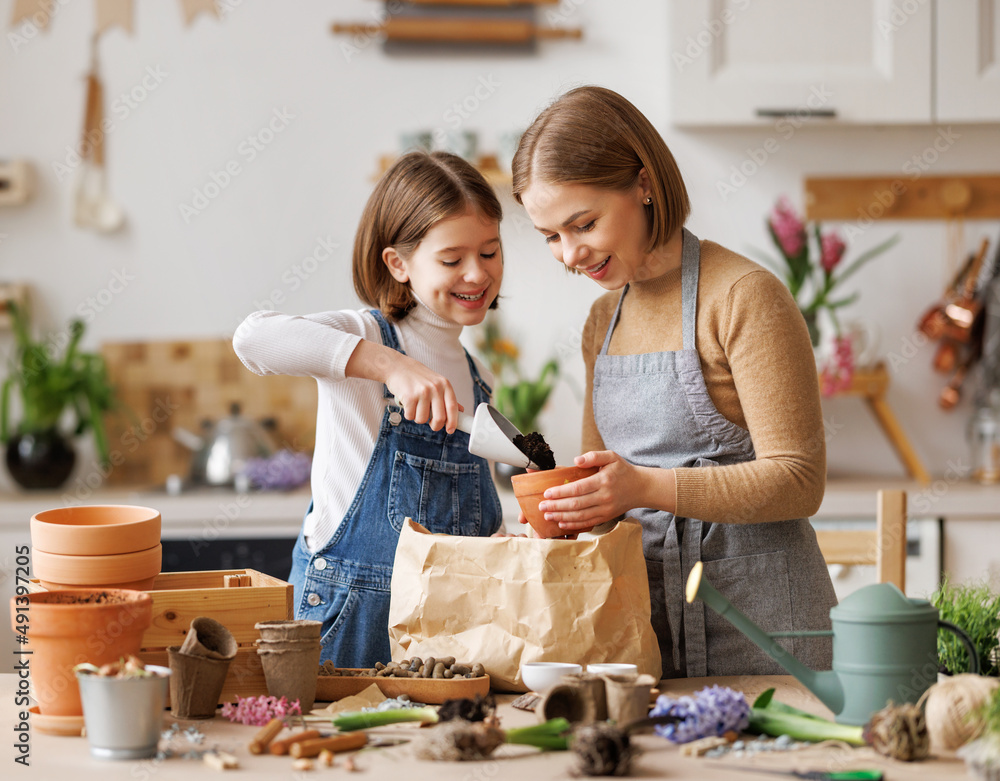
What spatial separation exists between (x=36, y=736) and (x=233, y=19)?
2.52m

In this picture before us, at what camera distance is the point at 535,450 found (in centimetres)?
123

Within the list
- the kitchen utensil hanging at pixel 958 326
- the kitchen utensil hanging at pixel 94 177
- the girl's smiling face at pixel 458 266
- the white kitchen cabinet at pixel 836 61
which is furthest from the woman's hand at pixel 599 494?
the kitchen utensil hanging at pixel 94 177

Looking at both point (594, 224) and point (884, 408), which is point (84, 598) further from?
point (884, 408)

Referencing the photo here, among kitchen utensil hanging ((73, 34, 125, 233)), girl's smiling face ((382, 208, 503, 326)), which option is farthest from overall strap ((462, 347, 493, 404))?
kitchen utensil hanging ((73, 34, 125, 233))

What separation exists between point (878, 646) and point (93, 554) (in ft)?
2.61

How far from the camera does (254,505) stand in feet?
8.60

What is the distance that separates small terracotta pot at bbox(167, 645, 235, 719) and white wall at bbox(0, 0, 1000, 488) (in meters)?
2.06

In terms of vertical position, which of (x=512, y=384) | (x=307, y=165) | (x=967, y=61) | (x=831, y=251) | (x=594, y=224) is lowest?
(x=512, y=384)

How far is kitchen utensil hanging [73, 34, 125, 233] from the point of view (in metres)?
3.04

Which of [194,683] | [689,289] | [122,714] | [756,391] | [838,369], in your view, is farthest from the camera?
[838,369]

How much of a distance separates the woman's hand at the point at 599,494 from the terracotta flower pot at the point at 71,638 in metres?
0.45

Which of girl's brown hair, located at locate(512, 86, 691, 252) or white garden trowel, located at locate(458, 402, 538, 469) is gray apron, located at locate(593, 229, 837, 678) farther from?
white garden trowel, located at locate(458, 402, 538, 469)

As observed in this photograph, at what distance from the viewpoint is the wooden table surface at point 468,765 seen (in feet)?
2.88

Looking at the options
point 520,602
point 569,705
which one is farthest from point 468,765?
point 520,602
